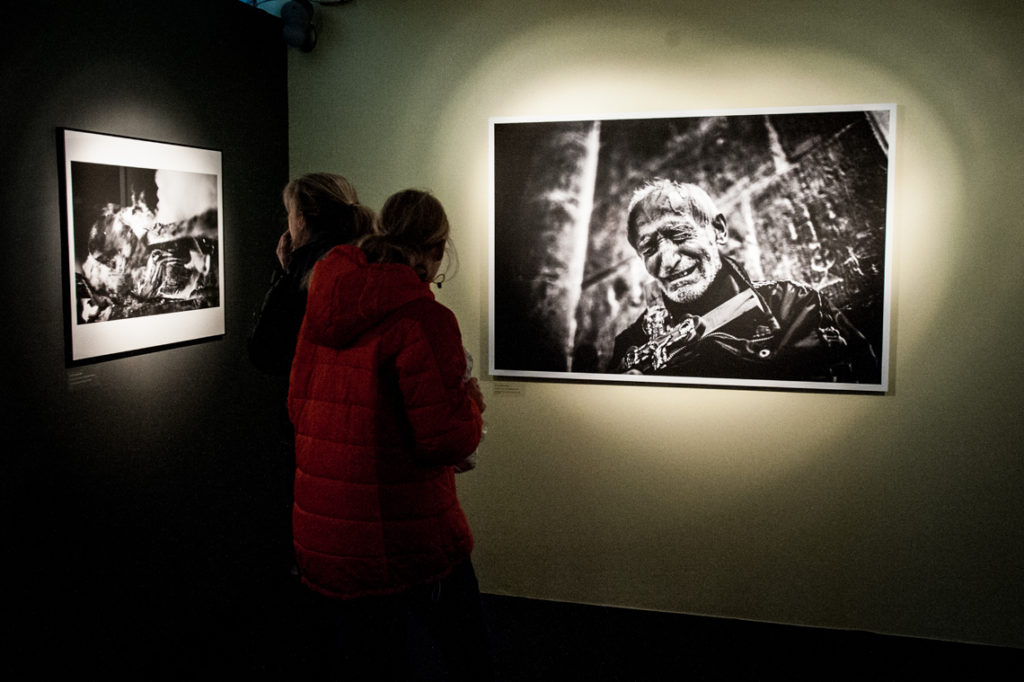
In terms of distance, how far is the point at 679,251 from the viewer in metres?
3.29

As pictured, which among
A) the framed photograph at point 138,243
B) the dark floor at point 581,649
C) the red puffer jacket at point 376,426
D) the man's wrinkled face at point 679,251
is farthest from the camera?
the man's wrinkled face at point 679,251

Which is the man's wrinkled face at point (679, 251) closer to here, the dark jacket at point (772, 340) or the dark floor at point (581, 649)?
the dark jacket at point (772, 340)

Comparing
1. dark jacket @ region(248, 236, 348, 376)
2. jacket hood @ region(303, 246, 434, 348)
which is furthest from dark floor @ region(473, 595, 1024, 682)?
jacket hood @ region(303, 246, 434, 348)

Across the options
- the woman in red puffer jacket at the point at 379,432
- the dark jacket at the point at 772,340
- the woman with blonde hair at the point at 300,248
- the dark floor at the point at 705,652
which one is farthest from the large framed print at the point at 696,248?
the woman in red puffer jacket at the point at 379,432

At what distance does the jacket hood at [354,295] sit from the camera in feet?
6.21

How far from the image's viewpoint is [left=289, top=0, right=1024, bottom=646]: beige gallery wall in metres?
3.08

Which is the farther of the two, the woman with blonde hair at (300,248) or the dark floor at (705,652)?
the dark floor at (705,652)

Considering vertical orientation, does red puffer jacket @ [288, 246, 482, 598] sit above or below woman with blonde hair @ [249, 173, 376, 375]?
below

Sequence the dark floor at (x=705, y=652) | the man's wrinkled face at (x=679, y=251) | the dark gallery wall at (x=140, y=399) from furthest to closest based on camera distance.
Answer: the man's wrinkled face at (x=679, y=251), the dark floor at (x=705, y=652), the dark gallery wall at (x=140, y=399)

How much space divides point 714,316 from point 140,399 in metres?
2.17

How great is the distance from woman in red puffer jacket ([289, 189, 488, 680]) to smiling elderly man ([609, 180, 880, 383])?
1480 mm

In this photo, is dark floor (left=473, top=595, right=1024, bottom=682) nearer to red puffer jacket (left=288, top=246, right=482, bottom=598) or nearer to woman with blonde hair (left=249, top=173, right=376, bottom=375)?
red puffer jacket (left=288, top=246, right=482, bottom=598)

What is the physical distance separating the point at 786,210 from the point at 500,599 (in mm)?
2042

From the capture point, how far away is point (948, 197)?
3.08 metres
